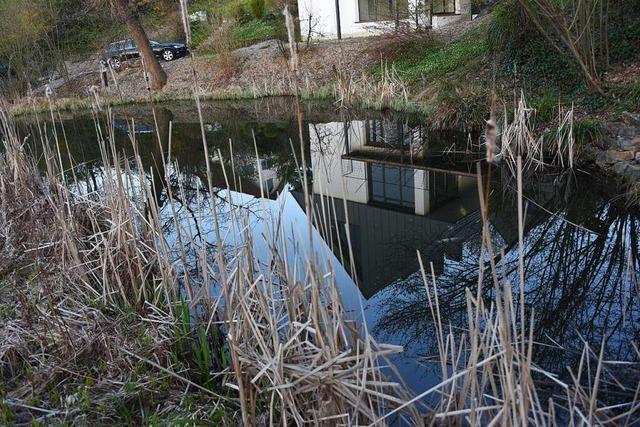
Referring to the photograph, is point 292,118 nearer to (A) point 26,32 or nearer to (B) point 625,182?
(B) point 625,182

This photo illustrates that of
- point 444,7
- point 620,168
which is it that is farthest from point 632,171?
point 444,7

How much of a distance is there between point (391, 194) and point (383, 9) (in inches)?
517

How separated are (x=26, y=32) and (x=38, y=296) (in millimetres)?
16420

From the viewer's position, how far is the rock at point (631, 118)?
6510 millimetres

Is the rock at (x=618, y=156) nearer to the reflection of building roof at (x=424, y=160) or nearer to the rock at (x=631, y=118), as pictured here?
the rock at (x=631, y=118)

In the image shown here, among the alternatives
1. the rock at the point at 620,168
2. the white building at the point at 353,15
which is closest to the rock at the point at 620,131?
the rock at the point at 620,168

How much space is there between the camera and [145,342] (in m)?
3.12

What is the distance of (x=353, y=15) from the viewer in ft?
65.9

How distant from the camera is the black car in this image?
20406mm

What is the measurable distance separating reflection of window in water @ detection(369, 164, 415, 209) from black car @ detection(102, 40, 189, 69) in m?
13.9

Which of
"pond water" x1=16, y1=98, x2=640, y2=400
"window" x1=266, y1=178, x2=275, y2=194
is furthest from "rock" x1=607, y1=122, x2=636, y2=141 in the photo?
"window" x1=266, y1=178, x2=275, y2=194

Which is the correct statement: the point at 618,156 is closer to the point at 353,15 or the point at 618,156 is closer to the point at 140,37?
the point at 140,37

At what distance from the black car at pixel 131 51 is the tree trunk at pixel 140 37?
1.74 m

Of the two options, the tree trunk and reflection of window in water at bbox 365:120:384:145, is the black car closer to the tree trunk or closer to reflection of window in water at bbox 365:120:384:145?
the tree trunk
